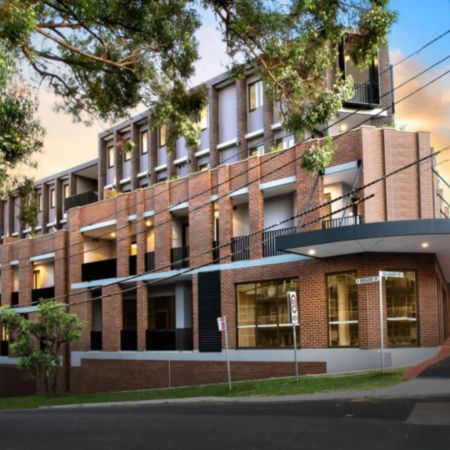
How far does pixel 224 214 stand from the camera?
1200 inches

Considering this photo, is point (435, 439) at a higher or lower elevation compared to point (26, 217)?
lower

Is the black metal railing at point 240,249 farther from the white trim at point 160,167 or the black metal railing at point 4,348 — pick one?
the black metal railing at point 4,348

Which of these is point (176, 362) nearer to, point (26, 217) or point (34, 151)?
point (26, 217)

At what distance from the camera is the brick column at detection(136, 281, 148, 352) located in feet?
112

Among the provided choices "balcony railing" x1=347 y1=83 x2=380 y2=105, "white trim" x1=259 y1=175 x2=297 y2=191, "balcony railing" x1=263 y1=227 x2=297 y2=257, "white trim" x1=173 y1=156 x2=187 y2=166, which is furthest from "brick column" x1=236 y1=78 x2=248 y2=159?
"balcony railing" x1=263 y1=227 x2=297 y2=257

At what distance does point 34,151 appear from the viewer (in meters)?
14.3

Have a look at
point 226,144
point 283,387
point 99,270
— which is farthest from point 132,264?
point 283,387

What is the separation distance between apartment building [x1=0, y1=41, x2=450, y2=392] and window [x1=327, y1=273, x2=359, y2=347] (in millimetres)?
52

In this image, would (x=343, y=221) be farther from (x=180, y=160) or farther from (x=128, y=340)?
(x=180, y=160)

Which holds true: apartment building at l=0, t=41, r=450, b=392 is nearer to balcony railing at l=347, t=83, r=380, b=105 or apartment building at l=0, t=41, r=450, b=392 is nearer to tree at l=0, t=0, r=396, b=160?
balcony railing at l=347, t=83, r=380, b=105

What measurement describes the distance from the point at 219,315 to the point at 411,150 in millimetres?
10419

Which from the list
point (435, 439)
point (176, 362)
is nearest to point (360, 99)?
point (176, 362)

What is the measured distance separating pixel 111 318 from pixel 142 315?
253 centimetres

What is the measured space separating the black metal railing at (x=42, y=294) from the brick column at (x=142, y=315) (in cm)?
871
